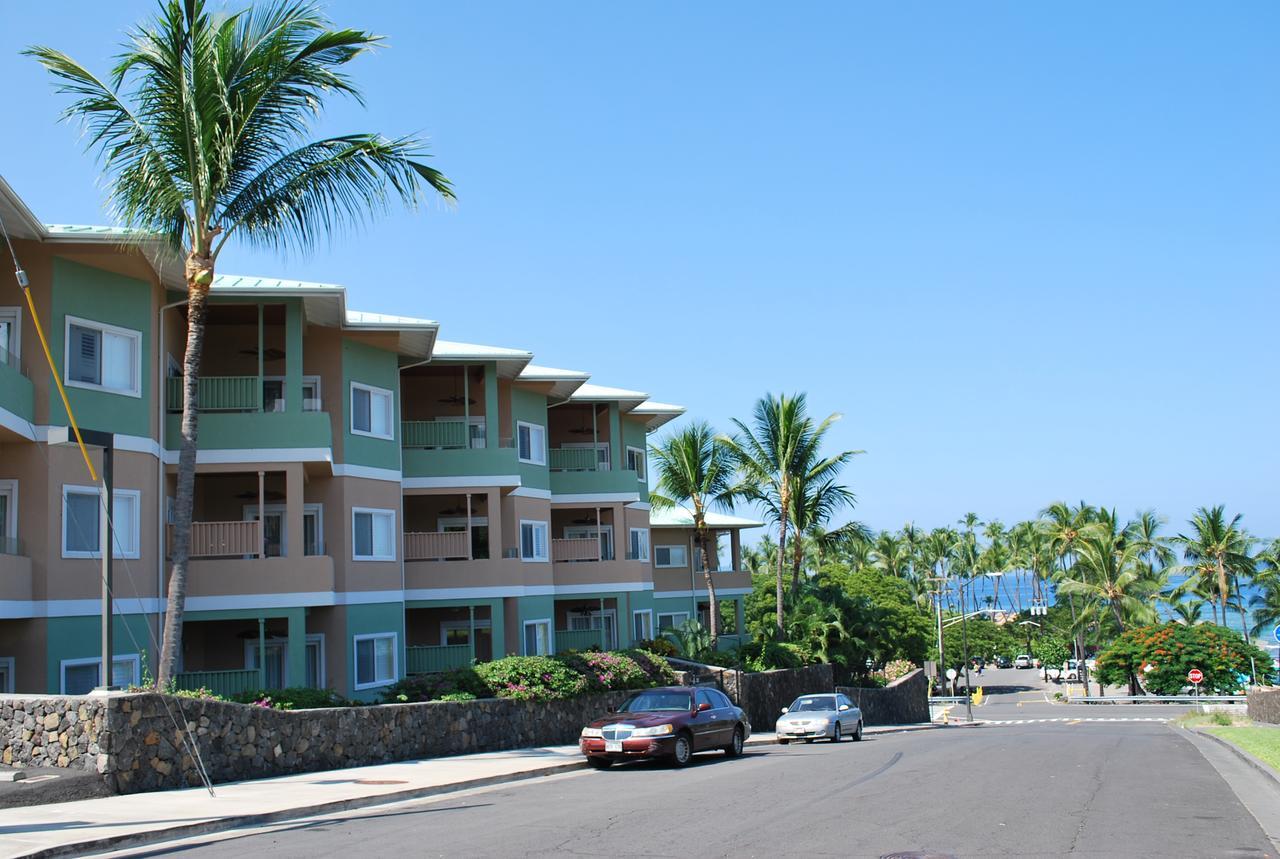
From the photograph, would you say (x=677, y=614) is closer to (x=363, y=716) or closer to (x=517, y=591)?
(x=517, y=591)

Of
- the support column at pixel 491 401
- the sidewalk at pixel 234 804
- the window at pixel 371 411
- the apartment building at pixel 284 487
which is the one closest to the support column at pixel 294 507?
the apartment building at pixel 284 487

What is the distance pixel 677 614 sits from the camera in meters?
50.4

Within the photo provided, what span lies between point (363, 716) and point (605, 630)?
20.5m

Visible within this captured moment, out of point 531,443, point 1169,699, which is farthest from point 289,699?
point 1169,699

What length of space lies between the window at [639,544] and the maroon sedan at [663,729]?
20119 mm

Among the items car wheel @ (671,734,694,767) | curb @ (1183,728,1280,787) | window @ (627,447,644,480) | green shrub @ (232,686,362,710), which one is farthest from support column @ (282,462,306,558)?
window @ (627,447,644,480)

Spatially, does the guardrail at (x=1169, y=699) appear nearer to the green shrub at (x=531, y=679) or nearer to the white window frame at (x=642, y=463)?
the white window frame at (x=642, y=463)

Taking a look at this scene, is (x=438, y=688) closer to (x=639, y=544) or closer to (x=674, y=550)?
(x=639, y=544)

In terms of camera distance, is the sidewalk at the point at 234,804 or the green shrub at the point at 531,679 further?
the green shrub at the point at 531,679

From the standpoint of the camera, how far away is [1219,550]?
254ft

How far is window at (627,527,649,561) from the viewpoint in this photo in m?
43.5

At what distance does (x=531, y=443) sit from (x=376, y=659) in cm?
1008

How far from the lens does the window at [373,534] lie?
90.5ft

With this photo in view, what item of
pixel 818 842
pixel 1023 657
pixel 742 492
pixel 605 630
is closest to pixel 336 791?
pixel 818 842
